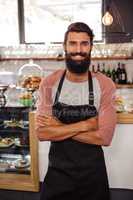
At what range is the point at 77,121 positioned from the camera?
6.72 feet

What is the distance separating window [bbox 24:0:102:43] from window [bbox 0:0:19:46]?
0.20 meters

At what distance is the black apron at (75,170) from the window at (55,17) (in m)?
3.99

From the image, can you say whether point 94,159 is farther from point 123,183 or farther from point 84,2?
point 84,2

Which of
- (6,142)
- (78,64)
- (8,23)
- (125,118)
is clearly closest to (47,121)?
(78,64)

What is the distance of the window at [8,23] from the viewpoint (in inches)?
242

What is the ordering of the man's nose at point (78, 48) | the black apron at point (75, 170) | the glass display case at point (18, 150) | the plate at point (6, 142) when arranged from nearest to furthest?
the man's nose at point (78, 48) < the black apron at point (75, 170) < the glass display case at point (18, 150) < the plate at point (6, 142)

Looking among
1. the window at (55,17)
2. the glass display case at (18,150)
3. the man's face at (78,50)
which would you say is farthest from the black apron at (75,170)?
the window at (55,17)

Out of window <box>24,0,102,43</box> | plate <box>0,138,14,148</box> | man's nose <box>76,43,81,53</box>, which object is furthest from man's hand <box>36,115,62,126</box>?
window <box>24,0,102,43</box>

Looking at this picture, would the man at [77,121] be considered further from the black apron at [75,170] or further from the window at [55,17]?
the window at [55,17]

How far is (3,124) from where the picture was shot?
3.37m

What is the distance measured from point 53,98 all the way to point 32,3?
4344 mm

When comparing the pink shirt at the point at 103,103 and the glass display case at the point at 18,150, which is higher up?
the pink shirt at the point at 103,103

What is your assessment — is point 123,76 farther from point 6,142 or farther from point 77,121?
point 77,121

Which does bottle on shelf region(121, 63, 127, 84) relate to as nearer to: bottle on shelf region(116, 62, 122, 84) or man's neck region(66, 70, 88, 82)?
bottle on shelf region(116, 62, 122, 84)
